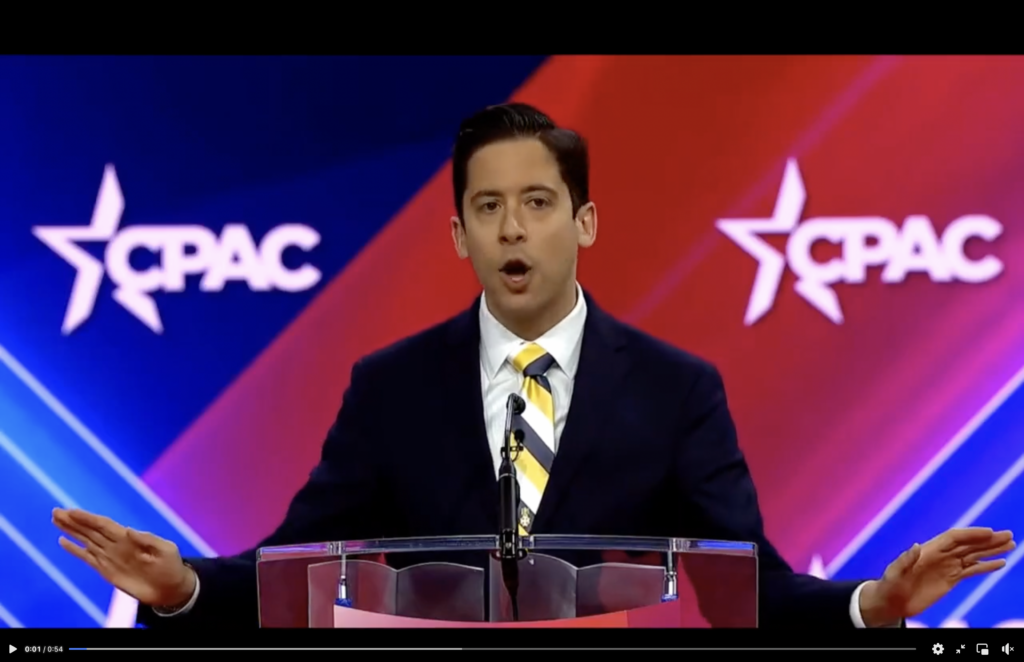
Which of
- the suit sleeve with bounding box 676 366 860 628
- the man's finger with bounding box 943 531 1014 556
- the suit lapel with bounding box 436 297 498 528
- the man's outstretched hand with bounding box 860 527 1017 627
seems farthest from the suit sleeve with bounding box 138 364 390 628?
the man's finger with bounding box 943 531 1014 556

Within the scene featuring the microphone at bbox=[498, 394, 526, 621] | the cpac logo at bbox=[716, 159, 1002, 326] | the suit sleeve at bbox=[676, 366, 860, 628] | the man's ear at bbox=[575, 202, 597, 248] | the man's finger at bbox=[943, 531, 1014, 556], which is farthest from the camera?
the cpac logo at bbox=[716, 159, 1002, 326]

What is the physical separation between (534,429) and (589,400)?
136mm

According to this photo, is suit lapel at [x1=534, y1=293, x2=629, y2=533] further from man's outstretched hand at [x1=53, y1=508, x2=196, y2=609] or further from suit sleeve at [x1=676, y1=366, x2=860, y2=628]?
man's outstretched hand at [x1=53, y1=508, x2=196, y2=609]

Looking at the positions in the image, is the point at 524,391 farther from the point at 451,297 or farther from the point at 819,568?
the point at 819,568

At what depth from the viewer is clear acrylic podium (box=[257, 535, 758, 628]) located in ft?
7.93

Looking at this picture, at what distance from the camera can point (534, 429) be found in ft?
10.3

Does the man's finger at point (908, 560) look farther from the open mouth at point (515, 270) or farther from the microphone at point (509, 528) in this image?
the open mouth at point (515, 270)

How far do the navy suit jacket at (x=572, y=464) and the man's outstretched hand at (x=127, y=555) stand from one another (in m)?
0.16

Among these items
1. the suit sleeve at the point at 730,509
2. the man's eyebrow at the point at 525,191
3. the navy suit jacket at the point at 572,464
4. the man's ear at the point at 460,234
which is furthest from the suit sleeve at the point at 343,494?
the suit sleeve at the point at 730,509

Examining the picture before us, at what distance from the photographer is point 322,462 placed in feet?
10.6

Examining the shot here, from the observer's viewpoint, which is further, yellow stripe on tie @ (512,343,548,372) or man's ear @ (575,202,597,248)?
man's ear @ (575,202,597,248)

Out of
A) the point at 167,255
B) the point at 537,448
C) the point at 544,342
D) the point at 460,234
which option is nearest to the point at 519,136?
the point at 460,234

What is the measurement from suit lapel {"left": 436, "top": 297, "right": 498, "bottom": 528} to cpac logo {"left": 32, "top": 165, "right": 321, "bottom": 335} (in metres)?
0.72

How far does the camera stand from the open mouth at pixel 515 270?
3.24 metres
